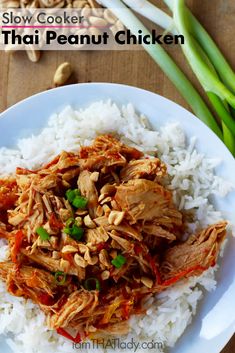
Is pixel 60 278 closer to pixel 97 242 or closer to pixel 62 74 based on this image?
pixel 97 242

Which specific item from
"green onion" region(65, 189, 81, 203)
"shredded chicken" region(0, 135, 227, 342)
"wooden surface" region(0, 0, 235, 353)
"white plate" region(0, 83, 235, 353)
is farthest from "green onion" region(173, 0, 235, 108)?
"green onion" region(65, 189, 81, 203)

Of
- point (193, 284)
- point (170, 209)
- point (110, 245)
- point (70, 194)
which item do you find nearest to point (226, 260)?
point (193, 284)

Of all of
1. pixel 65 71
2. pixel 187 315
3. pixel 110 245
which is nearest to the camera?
pixel 110 245

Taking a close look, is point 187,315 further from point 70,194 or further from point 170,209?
point 70,194

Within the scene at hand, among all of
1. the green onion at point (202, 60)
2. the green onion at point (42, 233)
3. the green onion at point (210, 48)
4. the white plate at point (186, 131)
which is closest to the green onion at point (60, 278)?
the green onion at point (42, 233)

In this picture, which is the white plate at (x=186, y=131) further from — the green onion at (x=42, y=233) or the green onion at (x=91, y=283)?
the green onion at (x=42, y=233)

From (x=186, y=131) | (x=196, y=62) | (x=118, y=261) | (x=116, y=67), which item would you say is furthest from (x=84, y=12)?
(x=118, y=261)

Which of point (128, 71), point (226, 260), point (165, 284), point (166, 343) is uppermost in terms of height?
point (128, 71)
